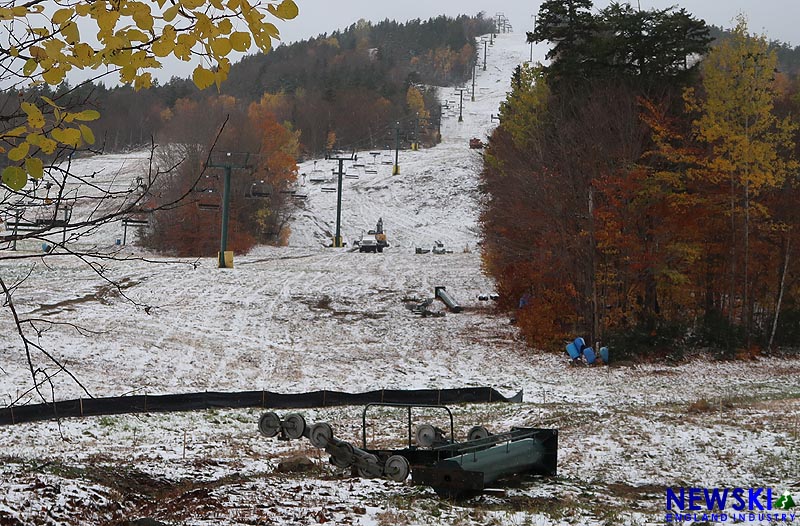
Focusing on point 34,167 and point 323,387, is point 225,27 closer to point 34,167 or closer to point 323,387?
point 34,167

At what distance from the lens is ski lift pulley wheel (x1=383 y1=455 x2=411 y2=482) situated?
881cm

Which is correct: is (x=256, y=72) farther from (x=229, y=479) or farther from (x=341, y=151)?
(x=229, y=479)

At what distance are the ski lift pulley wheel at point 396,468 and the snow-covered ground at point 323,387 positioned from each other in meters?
0.34

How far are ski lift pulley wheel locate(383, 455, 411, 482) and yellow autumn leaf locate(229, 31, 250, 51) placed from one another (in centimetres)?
629

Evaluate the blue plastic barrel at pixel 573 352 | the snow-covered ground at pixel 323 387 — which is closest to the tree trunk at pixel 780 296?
the snow-covered ground at pixel 323 387

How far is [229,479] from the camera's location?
986 centimetres

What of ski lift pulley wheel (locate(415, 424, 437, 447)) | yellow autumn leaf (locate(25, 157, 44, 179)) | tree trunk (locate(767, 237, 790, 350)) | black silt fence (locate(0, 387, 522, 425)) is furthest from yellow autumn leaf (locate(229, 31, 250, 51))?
tree trunk (locate(767, 237, 790, 350))

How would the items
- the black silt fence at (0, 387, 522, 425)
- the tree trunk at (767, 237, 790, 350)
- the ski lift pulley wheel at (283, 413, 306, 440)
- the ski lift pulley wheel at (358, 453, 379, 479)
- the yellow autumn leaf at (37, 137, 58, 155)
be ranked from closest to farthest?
the yellow autumn leaf at (37, 137, 58, 155) < the ski lift pulley wheel at (358, 453, 379, 479) < the ski lift pulley wheel at (283, 413, 306, 440) < the black silt fence at (0, 387, 522, 425) < the tree trunk at (767, 237, 790, 350)

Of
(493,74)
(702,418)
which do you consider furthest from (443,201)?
(493,74)

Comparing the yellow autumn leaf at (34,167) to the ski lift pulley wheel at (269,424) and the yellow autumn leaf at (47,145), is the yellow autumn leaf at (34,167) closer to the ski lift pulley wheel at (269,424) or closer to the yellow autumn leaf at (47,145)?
the yellow autumn leaf at (47,145)

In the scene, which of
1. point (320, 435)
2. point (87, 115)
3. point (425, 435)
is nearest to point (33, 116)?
point (87, 115)

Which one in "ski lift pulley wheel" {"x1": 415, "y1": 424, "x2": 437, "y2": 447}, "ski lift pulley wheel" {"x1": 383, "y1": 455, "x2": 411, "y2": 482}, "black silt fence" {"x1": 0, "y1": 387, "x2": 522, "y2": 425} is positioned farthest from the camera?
"black silt fence" {"x1": 0, "y1": 387, "x2": 522, "y2": 425}

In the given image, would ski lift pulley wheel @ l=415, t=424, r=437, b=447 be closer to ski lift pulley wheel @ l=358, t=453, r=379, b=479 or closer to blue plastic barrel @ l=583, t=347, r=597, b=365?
ski lift pulley wheel @ l=358, t=453, r=379, b=479

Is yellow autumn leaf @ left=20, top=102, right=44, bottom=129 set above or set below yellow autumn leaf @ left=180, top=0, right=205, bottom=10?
below
